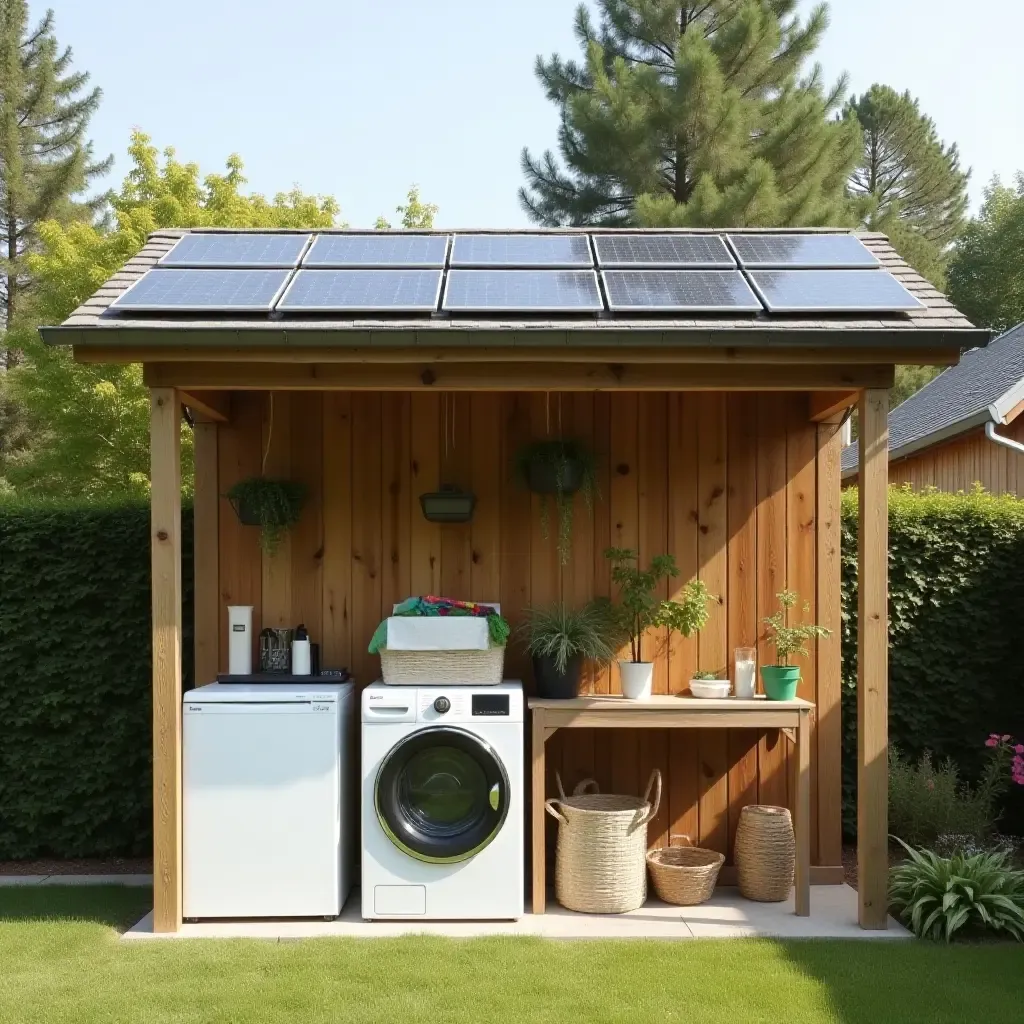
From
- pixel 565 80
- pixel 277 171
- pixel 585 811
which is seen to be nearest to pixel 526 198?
pixel 565 80

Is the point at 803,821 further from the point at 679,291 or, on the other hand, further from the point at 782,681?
the point at 679,291

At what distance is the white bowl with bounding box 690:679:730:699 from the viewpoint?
5.48m

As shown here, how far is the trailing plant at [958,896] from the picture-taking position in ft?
15.8

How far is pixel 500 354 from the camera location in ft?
15.5

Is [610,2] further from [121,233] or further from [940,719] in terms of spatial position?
[940,719]

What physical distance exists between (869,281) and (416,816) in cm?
313

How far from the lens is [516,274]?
17.6 ft

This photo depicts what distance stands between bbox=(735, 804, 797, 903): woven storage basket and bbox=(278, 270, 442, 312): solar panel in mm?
2881

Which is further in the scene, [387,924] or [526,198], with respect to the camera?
[526,198]

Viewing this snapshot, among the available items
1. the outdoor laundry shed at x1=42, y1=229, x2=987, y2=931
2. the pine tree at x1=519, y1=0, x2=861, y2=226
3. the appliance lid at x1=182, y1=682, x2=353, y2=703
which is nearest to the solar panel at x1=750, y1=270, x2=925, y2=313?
the outdoor laundry shed at x1=42, y1=229, x2=987, y2=931

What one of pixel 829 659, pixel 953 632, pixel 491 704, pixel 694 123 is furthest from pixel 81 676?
pixel 694 123

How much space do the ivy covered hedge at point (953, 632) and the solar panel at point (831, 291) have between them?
4.97ft

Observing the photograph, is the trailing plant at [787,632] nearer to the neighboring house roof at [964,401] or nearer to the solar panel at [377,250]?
the solar panel at [377,250]

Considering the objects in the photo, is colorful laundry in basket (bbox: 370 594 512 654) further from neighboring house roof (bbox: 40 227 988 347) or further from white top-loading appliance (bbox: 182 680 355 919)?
neighboring house roof (bbox: 40 227 988 347)
